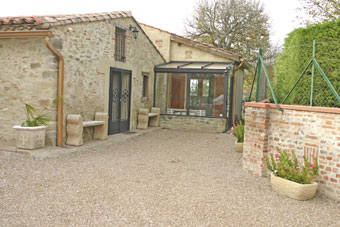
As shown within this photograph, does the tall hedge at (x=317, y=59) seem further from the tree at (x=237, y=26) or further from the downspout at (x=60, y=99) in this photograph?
the tree at (x=237, y=26)

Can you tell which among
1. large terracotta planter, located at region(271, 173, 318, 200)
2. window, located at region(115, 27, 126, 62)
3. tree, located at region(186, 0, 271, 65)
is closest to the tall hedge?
large terracotta planter, located at region(271, 173, 318, 200)

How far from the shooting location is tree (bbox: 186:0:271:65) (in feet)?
66.9

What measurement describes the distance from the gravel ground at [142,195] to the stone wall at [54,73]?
137 centimetres

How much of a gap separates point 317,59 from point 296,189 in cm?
226

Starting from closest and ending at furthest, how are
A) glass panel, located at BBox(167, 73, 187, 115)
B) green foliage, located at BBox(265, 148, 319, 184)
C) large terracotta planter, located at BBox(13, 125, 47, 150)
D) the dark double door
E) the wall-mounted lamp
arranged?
green foliage, located at BBox(265, 148, 319, 184) → large terracotta planter, located at BBox(13, 125, 47, 150) → the dark double door → the wall-mounted lamp → glass panel, located at BBox(167, 73, 187, 115)

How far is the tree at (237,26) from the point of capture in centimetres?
2041

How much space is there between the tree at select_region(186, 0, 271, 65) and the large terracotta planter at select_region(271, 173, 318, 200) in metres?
16.7

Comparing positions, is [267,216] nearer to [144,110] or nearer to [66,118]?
[66,118]

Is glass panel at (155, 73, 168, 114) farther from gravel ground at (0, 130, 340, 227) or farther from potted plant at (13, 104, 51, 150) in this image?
potted plant at (13, 104, 51, 150)

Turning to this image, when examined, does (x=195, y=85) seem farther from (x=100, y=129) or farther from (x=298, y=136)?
(x=298, y=136)

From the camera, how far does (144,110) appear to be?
10.8m

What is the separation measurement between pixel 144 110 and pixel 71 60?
4036mm

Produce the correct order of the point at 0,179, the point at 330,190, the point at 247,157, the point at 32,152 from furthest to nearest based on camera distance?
the point at 32,152, the point at 247,157, the point at 0,179, the point at 330,190

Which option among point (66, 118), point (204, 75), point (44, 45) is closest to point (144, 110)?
point (204, 75)
